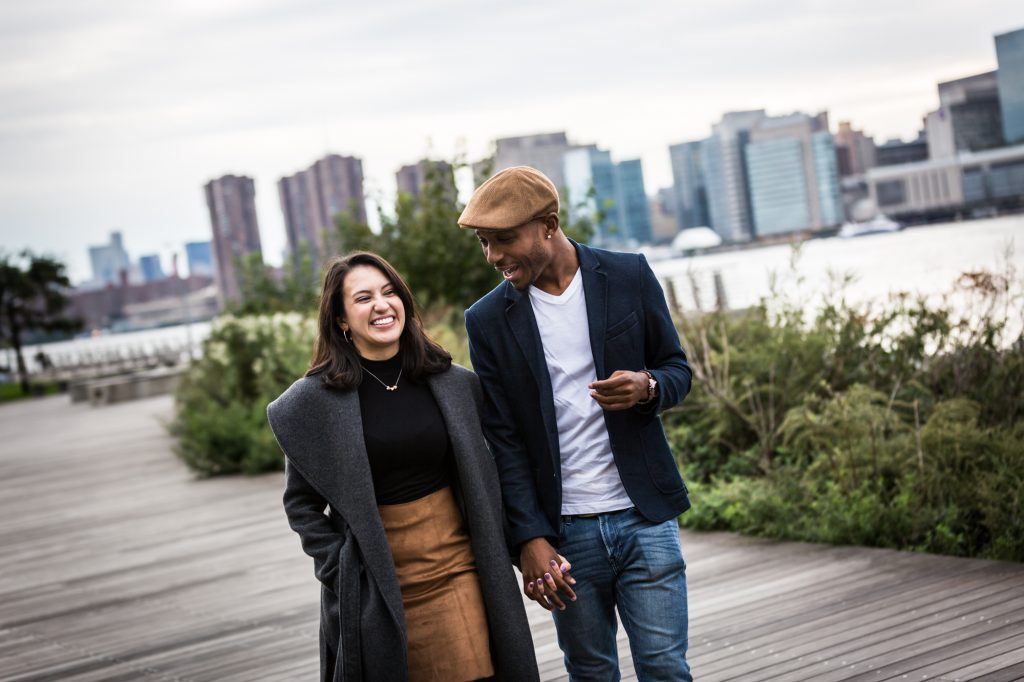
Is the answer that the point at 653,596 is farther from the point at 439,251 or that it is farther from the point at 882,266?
the point at 439,251

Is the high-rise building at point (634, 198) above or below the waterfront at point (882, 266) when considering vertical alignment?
above

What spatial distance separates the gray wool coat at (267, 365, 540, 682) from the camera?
3.07 metres

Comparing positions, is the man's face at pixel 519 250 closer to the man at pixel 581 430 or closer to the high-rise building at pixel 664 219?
the man at pixel 581 430

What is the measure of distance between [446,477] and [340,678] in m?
0.58

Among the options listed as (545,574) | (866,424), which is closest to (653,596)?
(545,574)

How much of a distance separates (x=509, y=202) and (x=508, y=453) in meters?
0.66

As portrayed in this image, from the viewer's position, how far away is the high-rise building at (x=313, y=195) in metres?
29.8

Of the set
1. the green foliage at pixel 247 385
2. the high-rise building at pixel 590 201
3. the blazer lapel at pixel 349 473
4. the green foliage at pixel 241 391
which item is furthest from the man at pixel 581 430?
the high-rise building at pixel 590 201

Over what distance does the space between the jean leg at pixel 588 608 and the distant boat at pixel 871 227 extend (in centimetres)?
1581

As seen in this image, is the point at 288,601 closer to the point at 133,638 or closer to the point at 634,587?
the point at 133,638

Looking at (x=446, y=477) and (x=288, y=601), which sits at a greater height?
(x=446, y=477)

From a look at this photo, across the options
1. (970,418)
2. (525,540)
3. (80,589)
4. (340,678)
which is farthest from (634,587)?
(80,589)

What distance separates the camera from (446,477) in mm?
3281

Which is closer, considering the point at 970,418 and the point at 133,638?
the point at 133,638
